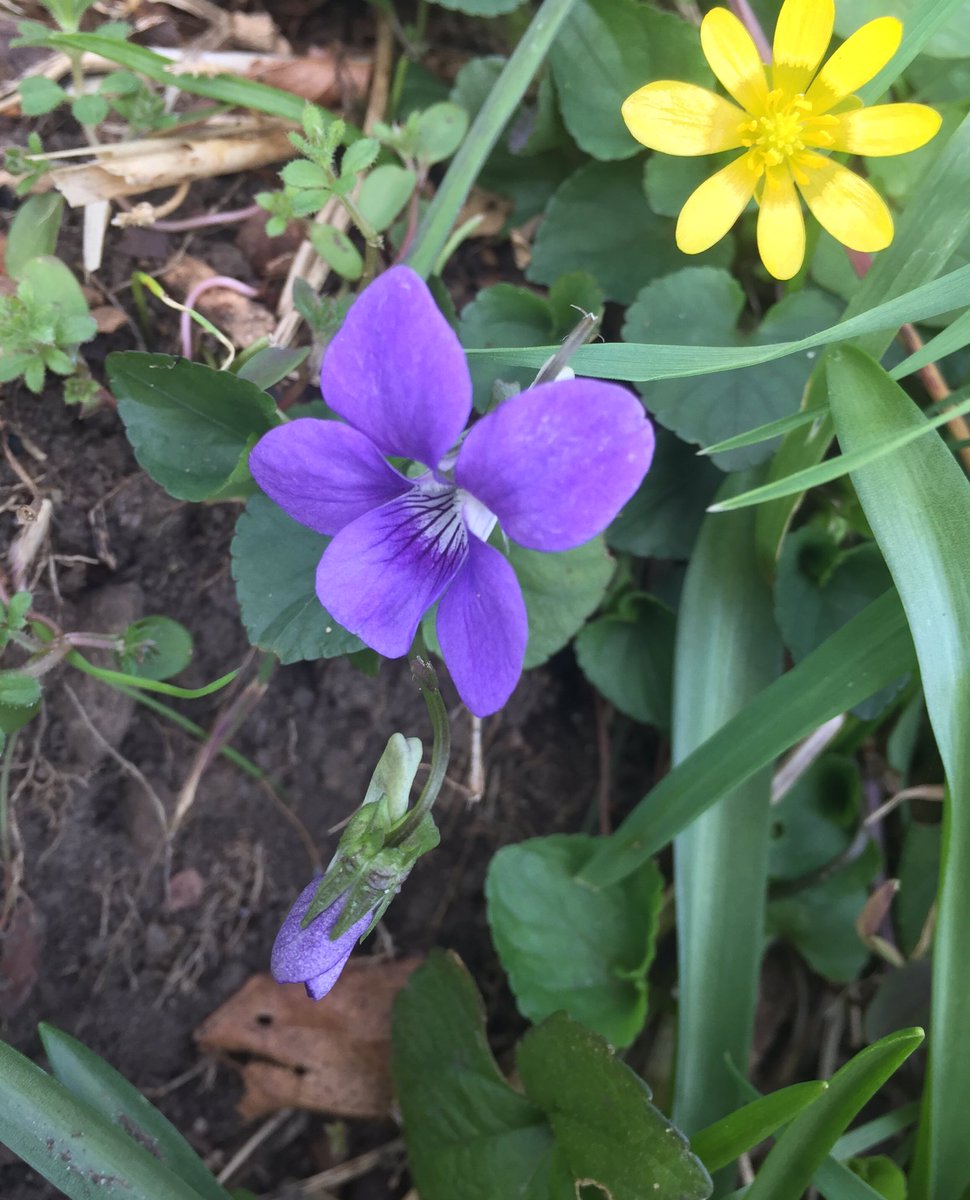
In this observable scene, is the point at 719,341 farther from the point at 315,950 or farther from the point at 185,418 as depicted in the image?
the point at 315,950

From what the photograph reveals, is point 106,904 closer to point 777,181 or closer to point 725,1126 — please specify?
point 725,1126

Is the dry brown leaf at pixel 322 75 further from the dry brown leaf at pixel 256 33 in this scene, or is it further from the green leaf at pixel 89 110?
the green leaf at pixel 89 110

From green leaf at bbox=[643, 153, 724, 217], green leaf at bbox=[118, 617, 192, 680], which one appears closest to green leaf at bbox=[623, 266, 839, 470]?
green leaf at bbox=[643, 153, 724, 217]

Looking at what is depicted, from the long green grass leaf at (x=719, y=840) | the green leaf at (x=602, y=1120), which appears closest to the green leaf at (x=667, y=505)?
the long green grass leaf at (x=719, y=840)

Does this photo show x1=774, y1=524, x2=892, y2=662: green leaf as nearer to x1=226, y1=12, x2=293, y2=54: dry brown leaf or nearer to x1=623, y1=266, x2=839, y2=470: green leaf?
x1=623, y1=266, x2=839, y2=470: green leaf

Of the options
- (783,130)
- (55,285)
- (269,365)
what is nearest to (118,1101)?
(269,365)

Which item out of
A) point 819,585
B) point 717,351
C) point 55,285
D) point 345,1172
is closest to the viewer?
point 717,351

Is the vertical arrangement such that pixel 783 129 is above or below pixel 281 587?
above
